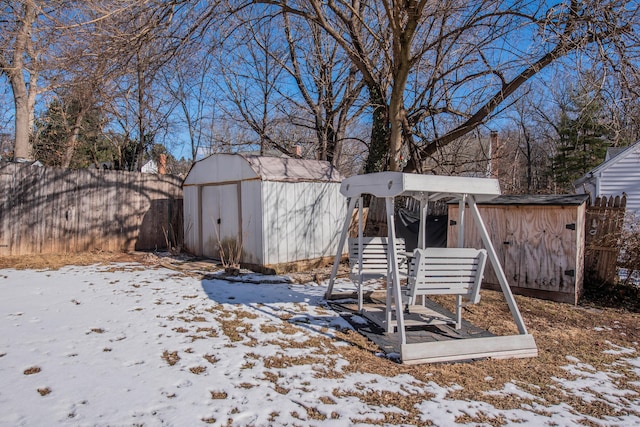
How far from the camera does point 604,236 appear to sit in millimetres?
6922

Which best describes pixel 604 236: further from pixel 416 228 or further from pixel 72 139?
pixel 72 139

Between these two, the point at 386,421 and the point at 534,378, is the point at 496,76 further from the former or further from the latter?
the point at 386,421

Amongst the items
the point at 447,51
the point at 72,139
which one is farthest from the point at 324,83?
the point at 72,139

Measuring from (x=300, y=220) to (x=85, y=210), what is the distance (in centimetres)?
560

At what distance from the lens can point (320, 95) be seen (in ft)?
41.3

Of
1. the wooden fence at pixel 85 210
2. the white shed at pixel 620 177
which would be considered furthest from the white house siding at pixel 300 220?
the white shed at pixel 620 177

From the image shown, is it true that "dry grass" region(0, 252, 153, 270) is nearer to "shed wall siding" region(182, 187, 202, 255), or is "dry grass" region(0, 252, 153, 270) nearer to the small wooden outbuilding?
"shed wall siding" region(182, 187, 202, 255)

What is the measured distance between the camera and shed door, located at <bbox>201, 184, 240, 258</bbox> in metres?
8.88

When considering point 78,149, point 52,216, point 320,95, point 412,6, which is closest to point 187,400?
point 412,6

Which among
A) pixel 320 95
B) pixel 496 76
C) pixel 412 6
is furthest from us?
pixel 320 95

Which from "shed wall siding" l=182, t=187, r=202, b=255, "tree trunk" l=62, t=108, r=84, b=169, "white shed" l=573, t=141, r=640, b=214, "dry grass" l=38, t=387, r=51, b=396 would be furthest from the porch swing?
"tree trunk" l=62, t=108, r=84, b=169

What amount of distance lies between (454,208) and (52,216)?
9.11 metres

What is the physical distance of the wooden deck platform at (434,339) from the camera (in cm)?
400

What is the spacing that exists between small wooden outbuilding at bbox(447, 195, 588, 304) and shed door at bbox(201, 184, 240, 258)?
5.06 meters
